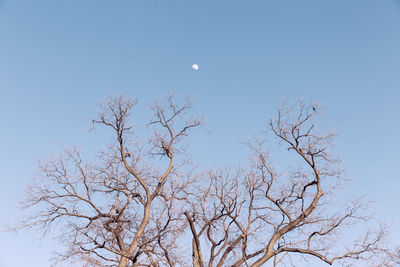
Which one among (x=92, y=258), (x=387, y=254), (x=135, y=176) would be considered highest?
(x=135, y=176)

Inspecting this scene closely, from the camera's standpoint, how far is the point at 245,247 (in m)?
15.5

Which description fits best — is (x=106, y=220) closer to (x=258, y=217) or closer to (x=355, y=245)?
(x=258, y=217)

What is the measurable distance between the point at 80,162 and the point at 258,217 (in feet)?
26.8

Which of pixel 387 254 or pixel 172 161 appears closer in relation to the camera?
pixel 387 254

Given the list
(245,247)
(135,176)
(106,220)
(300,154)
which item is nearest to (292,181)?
(300,154)

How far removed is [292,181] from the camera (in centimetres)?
1664

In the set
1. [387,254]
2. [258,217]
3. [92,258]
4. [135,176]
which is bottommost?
[92,258]

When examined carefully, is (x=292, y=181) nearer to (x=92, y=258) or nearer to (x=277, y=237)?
(x=277, y=237)

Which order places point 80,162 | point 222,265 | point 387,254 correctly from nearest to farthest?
1. point 387,254
2. point 222,265
3. point 80,162

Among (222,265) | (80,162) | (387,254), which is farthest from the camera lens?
(80,162)

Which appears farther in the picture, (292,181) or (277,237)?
(292,181)

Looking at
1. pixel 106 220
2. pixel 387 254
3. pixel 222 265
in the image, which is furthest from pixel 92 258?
pixel 387 254

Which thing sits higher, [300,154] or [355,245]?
[300,154]

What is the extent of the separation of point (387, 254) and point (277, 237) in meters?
4.21
